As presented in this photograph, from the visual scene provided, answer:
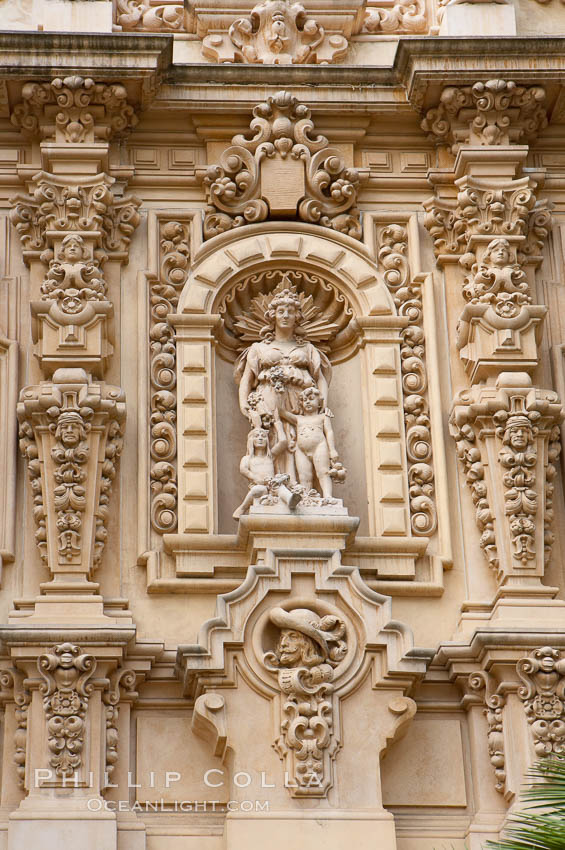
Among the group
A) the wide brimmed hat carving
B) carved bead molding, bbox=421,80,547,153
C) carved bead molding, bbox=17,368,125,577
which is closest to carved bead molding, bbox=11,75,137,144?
carved bead molding, bbox=17,368,125,577

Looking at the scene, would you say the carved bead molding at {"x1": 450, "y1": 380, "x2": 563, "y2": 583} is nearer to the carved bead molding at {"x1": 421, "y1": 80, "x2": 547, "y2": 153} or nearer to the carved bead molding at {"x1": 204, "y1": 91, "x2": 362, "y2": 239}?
the carved bead molding at {"x1": 204, "y1": 91, "x2": 362, "y2": 239}

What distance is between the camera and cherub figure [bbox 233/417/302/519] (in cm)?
1396

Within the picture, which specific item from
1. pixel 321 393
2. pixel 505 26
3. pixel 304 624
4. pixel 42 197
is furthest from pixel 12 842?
pixel 505 26

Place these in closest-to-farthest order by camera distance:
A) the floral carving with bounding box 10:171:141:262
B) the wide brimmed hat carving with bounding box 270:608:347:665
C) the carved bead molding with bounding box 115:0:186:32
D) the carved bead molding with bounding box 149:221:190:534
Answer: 1. the wide brimmed hat carving with bounding box 270:608:347:665
2. the carved bead molding with bounding box 149:221:190:534
3. the floral carving with bounding box 10:171:141:262
4. the carved bead molding with bounding box 115:0:186:32

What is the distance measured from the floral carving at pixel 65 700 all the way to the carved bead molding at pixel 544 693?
112 inches

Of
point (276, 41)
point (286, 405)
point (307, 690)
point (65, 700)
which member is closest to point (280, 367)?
point (286, 405)

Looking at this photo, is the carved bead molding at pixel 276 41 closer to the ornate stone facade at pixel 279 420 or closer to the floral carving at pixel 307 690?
the ornate stone facade at pixel 279 420

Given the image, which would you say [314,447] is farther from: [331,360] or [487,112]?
[487,112]

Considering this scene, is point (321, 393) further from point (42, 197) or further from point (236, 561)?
point (42, 197)

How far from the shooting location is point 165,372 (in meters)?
14.8

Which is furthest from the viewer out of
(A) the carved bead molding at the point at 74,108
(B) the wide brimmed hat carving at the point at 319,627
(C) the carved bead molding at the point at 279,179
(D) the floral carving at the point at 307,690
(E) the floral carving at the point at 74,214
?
(C) the carved bead molding at the point at 279,179

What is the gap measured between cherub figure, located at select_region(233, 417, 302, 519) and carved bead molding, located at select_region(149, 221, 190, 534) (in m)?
0.52

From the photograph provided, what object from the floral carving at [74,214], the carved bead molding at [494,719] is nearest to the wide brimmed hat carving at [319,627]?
the carved bead molding at [494,719]

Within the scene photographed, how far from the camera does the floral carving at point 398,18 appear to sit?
16203 millimetres
